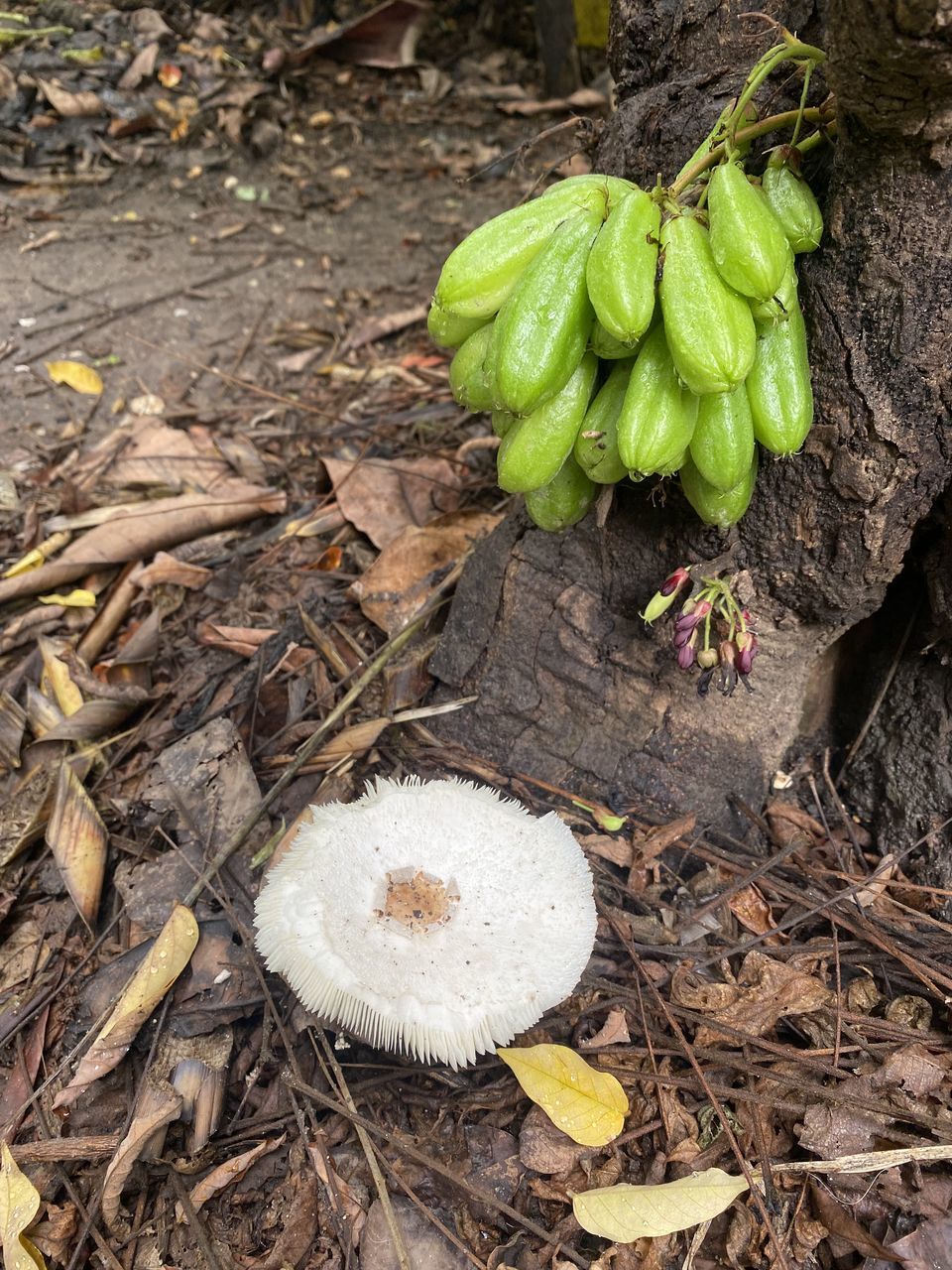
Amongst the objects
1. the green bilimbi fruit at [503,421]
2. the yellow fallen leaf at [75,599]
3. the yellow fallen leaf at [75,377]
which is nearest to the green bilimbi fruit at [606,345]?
the green bilimbi fruit at [503,421]

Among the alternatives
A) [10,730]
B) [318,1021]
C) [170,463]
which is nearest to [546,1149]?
Result: [318,1021]

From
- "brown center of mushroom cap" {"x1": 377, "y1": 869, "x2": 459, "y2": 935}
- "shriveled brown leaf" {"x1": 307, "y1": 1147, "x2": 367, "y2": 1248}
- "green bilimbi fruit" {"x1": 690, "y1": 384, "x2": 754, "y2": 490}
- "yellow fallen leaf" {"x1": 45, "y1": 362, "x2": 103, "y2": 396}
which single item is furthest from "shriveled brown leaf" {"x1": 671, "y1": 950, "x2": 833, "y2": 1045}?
"yellow fallen leaf" {"x1": 45, "y1": 362, "x2": 103, "y2": 396}

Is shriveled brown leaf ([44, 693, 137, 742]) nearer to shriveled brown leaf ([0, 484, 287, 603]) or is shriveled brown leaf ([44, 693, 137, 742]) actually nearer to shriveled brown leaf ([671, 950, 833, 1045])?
shriveled brown leaf ([0, 484, 287, 603])

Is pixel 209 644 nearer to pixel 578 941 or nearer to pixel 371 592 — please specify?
pixel 371 592

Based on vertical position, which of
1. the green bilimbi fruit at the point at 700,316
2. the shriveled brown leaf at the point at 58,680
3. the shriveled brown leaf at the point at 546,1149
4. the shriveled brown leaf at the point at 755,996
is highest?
the green bilimbi fruit at the point at 700,316

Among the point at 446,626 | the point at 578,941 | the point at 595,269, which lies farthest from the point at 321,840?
the point at 595,269

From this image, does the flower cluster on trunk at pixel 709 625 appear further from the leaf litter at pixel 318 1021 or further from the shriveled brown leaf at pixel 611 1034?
the shriveled brown leaf at pixel 611 1034
